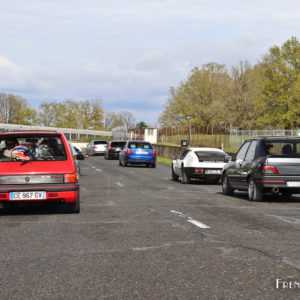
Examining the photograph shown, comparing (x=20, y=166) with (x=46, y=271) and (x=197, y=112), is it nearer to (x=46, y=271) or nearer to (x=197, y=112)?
(x=46, y=271)

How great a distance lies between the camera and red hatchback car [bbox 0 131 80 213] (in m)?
10.5

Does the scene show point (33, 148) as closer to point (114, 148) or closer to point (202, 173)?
point (202, 173)

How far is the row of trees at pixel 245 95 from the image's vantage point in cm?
6328

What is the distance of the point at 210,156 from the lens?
2075 centimetres

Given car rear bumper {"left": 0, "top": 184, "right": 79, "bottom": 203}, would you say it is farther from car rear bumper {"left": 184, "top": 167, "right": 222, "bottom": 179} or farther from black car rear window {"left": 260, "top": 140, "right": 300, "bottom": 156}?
car rear bumper {"left": 184, "top": 167, "right": 222, "bottom": 179}

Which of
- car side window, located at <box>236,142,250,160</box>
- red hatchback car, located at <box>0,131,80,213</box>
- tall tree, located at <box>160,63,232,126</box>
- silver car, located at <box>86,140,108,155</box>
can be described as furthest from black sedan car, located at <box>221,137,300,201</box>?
tall tree, located at <box>160,63,232,126</box>

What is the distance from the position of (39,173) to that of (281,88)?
2196 inches

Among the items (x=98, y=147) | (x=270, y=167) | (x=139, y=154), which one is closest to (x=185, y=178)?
(x=270, y=167)

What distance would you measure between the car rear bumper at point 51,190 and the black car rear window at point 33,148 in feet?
2.01

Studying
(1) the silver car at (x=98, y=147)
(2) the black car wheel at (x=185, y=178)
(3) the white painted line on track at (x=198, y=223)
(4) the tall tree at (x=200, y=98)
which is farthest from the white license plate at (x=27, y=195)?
(4) the tall tree at (x=200, y=98)

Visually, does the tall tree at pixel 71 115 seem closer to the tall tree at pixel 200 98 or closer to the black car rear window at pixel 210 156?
the tall tree at pixel 200 98

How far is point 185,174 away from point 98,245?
13.8 m

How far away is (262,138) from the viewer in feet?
47.6

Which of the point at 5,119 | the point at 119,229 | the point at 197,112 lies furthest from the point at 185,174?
the point at 5,119
